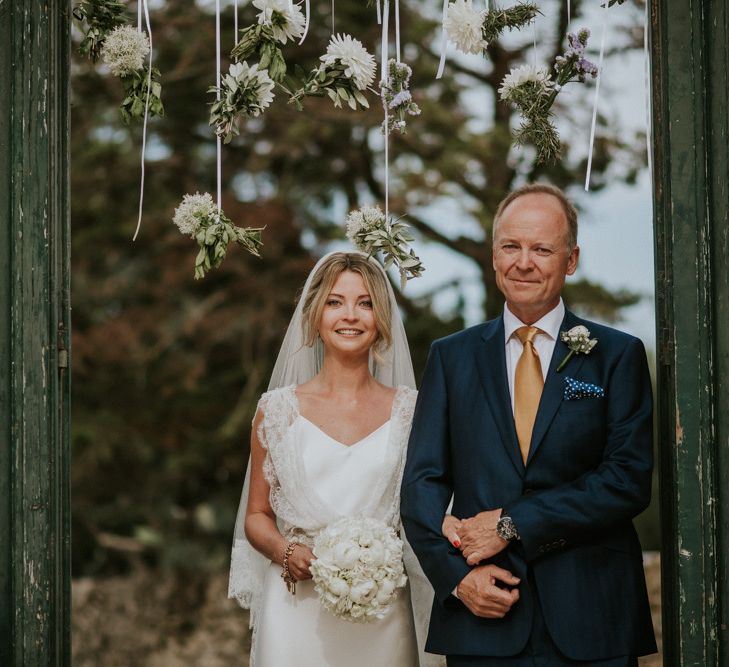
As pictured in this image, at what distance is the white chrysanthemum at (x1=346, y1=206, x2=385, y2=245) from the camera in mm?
3795

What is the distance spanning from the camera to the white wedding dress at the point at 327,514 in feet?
12.6

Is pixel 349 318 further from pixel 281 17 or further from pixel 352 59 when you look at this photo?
pixel 281 17

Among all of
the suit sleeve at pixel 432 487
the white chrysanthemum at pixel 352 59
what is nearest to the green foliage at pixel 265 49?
the white chrysanthemum at pixel 352 59

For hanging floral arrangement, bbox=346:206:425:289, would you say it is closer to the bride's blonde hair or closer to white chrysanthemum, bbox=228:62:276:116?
the bride's blonde hair

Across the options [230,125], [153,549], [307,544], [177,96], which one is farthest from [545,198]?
[153,549]

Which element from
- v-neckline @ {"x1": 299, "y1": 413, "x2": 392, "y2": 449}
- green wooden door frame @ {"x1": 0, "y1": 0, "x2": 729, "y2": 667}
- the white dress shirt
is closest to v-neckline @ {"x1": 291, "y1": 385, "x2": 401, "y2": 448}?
v-neckline @ {"x1": 299, "y1": 413, "x2": 392, "y2": 449}

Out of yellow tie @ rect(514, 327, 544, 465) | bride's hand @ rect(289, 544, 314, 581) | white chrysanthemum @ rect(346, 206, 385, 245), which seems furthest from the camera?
white chrysanthemum @ rect(346, 206, 385, 245)

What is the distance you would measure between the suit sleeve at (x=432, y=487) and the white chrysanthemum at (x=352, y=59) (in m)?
0.90

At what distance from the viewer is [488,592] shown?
10.2 feet

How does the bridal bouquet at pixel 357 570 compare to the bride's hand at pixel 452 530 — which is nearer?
the bride's hand at pixel 452 530

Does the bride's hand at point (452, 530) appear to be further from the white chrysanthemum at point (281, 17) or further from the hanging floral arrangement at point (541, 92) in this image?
the white chrysanthemum at point (281, 17)

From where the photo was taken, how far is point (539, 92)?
139 inches

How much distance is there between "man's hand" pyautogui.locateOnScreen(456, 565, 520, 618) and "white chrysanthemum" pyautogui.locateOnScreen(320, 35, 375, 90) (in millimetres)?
1571

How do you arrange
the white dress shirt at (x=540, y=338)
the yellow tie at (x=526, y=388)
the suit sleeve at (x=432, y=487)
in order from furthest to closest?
1. the white dress shirt at (x=540, y=338)
2. the yellow tie at (x=526, y=388)
3. the suit sleeve at (x=432, y=487)
